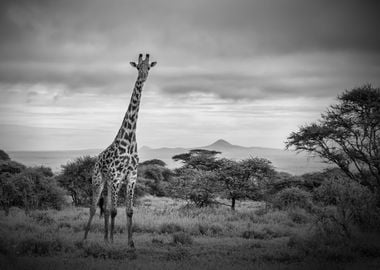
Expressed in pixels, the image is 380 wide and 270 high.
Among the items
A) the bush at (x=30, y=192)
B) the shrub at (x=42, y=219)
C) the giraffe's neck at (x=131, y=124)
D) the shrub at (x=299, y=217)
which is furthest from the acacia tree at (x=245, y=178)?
the giraffe's neck at (x=131, y=124)

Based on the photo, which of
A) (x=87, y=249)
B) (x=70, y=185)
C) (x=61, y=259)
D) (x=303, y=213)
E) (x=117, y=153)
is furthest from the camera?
(x=70, y=185)

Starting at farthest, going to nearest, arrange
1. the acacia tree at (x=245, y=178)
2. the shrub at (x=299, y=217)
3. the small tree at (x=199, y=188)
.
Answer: the acacia tree at (x=245, y=178), the small tree at (x=199, y=188), the shrub at (x=299, y=217)

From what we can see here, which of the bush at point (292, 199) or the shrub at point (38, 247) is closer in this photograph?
the shrub at point (38, 247)

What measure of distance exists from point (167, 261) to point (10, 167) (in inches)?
823

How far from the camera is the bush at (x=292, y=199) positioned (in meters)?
20.7

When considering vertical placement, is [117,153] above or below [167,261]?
above

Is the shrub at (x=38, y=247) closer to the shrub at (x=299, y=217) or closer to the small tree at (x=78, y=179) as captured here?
the shrub at (x=299, y=217)

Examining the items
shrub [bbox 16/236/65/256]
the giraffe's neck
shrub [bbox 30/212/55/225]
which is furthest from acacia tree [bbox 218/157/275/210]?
shrub [bbox 16/236/65/256]

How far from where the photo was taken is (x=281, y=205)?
70.4ft

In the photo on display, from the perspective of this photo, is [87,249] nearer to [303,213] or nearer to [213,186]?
[303,213]

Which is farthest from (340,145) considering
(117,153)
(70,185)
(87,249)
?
(70,185)

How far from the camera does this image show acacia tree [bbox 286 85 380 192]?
56.6 ft

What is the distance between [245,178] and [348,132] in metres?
6.44

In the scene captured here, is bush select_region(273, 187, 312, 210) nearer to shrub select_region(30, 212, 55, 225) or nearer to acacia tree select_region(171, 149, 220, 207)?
acacia tree select_region(171, 149, 220, 207)
